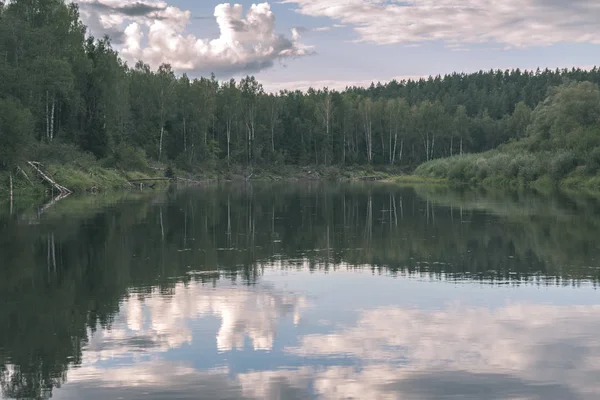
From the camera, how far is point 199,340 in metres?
11.1

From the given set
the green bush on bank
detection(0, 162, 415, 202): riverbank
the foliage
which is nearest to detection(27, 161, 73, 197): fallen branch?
detection(0, 162, 415, 202): riverbank

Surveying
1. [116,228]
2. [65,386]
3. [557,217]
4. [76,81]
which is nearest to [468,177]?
[76,81]

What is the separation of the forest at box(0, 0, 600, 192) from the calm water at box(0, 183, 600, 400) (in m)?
31.7

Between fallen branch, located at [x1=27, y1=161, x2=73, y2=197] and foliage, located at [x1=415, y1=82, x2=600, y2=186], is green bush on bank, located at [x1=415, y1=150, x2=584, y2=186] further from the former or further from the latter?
fallen branch, located at [x1=27, y1=161, x2=73, y2=197]

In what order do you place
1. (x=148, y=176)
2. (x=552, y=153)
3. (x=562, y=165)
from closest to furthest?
(x=562, y=165) < (x=552, y=153) < (x=148, y=176)

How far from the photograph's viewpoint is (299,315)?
1295cm

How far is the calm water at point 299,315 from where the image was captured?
29.7 feet

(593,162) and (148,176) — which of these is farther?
(148,176)

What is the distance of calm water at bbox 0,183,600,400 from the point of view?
905 centimetres

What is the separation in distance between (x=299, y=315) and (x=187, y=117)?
329 ft

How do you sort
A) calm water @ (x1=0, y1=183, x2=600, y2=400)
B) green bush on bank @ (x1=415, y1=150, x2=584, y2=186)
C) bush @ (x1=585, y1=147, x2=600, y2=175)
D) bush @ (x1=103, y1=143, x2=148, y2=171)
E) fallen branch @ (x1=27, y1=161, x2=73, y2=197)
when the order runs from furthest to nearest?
green bush on bank @ (x1=415, y1=150, x2=584, y2=186) → bush @ (x1=103, y1=143, x2=148, y2=171) → bush @ (x1=585, y1=147, x2=600, y2=175) → fallen branch @ (x1=27, y1=161, x2=73, y2=197) → calm water @ (x1=0, y1=183, x2=600, y2=400)

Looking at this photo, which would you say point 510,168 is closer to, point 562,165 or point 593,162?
point 562,165

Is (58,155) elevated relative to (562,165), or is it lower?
elevated

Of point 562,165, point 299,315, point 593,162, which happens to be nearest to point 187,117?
point 562,165
